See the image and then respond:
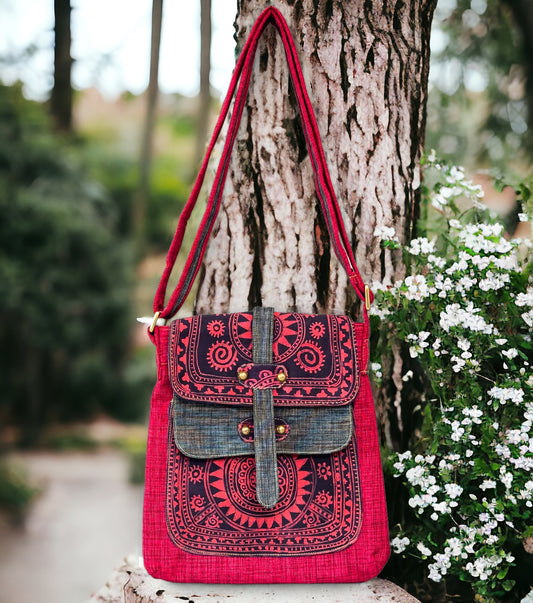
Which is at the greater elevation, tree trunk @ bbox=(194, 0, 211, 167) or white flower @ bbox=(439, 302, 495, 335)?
tree trunk @ bbox=(194, 0, 211, 167)

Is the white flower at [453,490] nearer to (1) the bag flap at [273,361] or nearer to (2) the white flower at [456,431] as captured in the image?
(2) the white flower at [456,431]

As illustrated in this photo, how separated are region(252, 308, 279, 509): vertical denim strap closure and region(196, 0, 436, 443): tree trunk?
0.24 metres

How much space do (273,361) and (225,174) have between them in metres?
0.54

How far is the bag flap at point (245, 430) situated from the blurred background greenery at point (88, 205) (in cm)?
205

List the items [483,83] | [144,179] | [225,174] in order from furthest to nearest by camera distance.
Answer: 1. [144,179]
2. [483,83]
3. [225,174]

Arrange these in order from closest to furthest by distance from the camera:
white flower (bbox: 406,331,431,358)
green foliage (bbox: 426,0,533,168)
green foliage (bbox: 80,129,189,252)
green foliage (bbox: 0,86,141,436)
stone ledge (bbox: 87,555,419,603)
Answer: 1. stone ledge (bbox: 87,555,419,603)
2. white flower (bbox: 406,331,431,358)
3. green foliage (bbox: 426,0,533,168)
4. green foliage (bbox: 0,86,141,436)
5. green foliage (bbox: 80,129,189,252)

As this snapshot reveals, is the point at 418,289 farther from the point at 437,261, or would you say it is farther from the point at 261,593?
the point at 261,593

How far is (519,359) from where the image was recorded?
1.39 meters

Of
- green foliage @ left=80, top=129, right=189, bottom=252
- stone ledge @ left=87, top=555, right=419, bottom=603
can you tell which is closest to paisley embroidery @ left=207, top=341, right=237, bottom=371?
stone ledge @ left=87, top=555, right=419, bottom=603

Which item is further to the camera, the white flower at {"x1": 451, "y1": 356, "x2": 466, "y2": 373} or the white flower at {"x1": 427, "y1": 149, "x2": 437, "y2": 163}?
the white flower at {"x1": 427, "y1": 149, "x2": 437, "y2": 163}

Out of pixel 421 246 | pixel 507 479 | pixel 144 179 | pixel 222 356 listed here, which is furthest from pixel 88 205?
pixel 507 479

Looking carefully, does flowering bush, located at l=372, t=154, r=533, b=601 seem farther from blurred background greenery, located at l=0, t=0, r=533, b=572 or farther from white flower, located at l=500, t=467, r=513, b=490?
blurred background greenery, located at l=0, t=0, r=533, b=572

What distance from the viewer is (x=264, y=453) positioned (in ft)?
4.12

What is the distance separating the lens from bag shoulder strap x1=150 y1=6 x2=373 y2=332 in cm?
139
